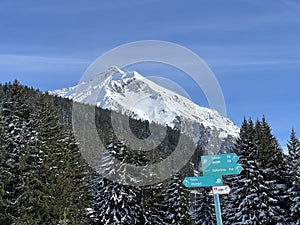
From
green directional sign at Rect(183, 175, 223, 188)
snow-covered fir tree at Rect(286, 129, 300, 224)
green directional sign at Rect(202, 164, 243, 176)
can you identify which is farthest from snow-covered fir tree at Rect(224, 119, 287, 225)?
green directional sign at Rect(202, 164, 243, 176)

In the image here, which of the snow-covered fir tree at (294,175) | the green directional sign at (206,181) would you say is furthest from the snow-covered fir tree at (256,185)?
the green directional sign at (206,181)

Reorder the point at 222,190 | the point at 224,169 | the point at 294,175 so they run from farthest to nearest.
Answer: the point at 294,175 < the point at 222,190 < the point at 224,169

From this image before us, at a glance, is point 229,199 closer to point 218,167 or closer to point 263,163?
point 263,163

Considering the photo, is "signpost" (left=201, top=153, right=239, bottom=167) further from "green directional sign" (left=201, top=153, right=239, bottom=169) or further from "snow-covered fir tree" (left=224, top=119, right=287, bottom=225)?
"snow-covered fir tree" (left=224, top=119, right=287, bottom=225)

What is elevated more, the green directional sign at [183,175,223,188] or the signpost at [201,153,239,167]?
the signpost at [201,153,239,167]

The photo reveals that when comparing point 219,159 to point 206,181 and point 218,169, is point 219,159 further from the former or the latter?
point 206,181

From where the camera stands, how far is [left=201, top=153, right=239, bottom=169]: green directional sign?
12.7 metres

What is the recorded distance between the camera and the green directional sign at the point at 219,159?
12.7 m

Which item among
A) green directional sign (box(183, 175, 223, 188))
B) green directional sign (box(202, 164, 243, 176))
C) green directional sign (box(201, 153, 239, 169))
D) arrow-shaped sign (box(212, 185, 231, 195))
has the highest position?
green directional sign (box(201, 153, 239, 169))

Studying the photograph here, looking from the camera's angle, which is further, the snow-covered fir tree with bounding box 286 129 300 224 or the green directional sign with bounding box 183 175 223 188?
the snow-covered fir tree with bounding box 286 129 300 224

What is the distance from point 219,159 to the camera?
12.8 metres

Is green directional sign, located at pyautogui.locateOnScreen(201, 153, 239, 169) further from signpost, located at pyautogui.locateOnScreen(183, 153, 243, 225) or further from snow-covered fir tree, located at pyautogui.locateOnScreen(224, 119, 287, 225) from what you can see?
snow-covered fir tree, located at pyautogui.locateOnScreen(224, 119, 287, 225)

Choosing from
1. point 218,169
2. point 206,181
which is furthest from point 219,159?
point 206,181

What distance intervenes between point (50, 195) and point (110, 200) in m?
8.82
